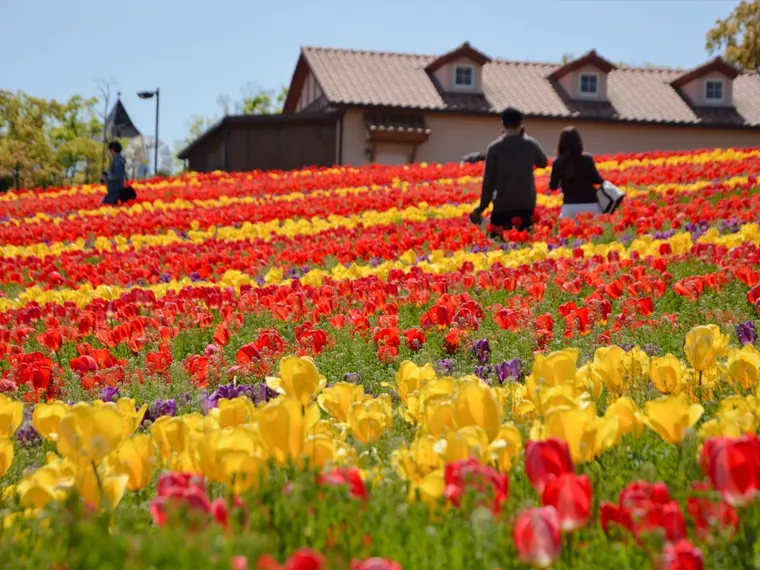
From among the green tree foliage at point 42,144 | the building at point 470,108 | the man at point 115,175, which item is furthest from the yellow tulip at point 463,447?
the green tree foliage at point 42,144

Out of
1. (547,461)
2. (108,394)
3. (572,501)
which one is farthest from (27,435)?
(572,501)

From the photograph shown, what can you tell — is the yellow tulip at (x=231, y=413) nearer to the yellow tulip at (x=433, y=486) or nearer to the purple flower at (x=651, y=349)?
the yellow tulip at (x=433, y=486)

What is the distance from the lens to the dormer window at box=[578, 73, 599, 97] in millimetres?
37719

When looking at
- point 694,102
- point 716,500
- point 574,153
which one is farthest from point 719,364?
point 694,102

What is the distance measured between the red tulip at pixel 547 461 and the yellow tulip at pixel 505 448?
31 centimetres

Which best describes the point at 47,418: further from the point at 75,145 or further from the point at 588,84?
the point at 75,145

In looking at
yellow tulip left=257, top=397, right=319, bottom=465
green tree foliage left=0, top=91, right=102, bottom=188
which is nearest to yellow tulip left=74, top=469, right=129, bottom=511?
yellow tulip left=257, top=397, right=319, bottom=465

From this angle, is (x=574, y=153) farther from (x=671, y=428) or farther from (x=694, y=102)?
(x=694, y=102)

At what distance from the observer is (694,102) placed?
38.7m

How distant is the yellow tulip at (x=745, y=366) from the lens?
2977mm

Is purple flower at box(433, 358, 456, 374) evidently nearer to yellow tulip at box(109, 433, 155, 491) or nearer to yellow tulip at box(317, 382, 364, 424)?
yellow tulip at box(317, 382, 364, 424)

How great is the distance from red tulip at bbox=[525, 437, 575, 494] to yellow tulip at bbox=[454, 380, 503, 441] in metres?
0.43

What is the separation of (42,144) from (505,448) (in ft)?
244

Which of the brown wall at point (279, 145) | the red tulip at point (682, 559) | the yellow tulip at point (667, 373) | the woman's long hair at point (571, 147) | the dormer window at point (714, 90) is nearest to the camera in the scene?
the red tulip at point (682, 559)
